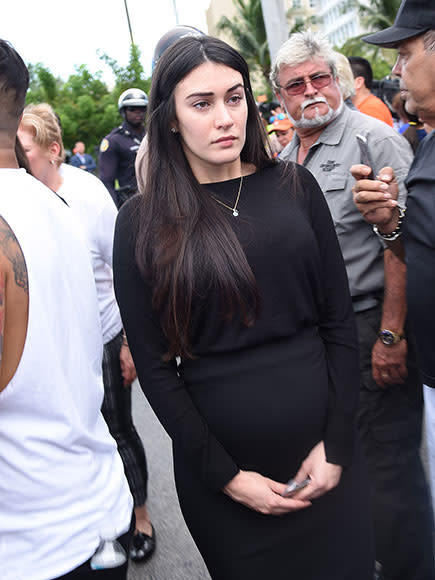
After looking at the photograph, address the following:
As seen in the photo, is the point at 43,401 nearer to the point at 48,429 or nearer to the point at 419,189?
the point at 48,429

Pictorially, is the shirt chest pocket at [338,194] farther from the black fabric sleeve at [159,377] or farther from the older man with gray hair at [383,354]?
the black fabric sleeve at [159,377]

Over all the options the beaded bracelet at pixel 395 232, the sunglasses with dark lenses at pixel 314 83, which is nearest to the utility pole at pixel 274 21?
the sunglasses with dark lenses at pixel 314 83

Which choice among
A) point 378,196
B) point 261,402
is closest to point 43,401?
point 261,402

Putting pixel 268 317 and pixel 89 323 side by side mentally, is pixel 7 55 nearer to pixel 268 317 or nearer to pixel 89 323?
pixel 89 323

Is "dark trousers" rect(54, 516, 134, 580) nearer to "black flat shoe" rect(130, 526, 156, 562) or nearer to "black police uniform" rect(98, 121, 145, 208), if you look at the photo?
"black flat shoe" rect(130, 526, 156, 562)

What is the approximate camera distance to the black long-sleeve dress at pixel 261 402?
5.54 feet

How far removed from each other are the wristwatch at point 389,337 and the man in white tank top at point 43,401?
1.34 metres

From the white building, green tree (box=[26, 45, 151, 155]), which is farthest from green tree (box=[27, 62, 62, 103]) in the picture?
the white building

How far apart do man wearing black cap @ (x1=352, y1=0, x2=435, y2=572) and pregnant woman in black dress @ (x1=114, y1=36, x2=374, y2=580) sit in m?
0.39

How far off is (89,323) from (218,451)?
1.70 ft

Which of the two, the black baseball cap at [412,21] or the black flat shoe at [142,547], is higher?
the black baseball cap at [412,21]

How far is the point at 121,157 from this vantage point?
7.19 metres

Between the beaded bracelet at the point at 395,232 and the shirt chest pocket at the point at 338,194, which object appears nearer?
the beaded bracelet at the point at 395,232

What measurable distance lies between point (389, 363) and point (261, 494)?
3.43 feet
